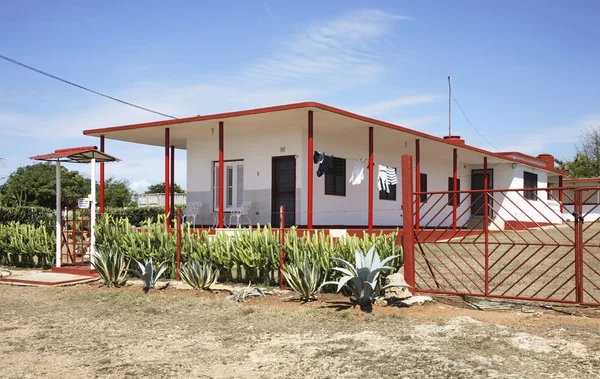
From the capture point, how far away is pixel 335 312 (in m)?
7.98

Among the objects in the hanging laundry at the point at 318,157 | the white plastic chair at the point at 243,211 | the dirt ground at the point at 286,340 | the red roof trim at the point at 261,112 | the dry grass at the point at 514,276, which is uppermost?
the red roof trim at the point at 261,112

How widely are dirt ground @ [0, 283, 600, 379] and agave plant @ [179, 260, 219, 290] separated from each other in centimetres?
A: 59

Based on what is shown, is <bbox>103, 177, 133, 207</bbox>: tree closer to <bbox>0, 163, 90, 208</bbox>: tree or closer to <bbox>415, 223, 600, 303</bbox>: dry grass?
<bbox>0, 163, 90, 208</bbox>: tree

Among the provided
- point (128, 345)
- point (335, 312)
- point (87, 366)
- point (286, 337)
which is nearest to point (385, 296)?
point (335, 312)

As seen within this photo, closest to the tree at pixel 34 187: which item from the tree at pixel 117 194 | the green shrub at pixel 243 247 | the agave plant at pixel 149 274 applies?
the tree at pixel 117 194

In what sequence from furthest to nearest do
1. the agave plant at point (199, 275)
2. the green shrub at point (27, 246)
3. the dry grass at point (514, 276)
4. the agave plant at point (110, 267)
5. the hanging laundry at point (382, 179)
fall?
the hanging laundry at point (382, 179) < the green shrub at point (27, 246) < the agave plant at point (110, 267) < the agave plant at point (199, 275) < the dry grass at point (514, 276)

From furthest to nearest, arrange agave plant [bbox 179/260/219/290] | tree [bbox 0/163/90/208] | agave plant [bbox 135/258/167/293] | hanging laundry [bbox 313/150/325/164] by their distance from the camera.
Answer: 1. tree [bbox 0/163/90/208]
2. hanging laundry [bbox 313/150/325/164]
3. agave plant [bbox 135/258/167/293]
4. agave plant [bbox 179/260/219/290]

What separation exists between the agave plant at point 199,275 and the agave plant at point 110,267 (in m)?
1.45

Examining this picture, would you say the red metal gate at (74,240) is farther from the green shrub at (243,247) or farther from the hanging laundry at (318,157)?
the hanging laundry at (318,157)

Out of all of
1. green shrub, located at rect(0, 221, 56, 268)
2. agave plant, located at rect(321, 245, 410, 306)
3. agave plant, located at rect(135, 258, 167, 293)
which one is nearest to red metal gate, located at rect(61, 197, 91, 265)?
green shrub, located at rect(0, 221, 56, 268)

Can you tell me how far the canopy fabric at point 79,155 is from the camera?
1187cm

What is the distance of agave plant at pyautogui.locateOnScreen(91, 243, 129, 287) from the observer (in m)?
10.6

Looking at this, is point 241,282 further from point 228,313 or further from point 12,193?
point 12,193

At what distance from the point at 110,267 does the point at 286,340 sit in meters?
5.17
